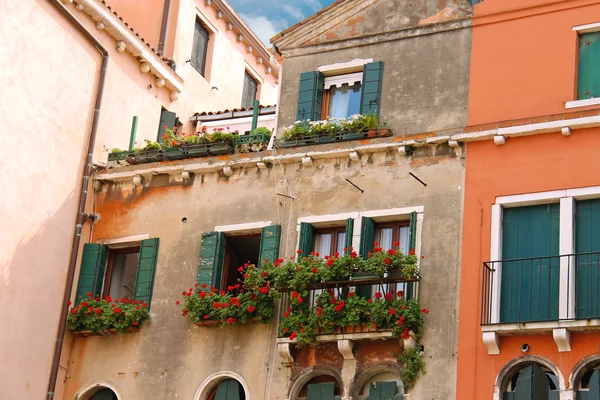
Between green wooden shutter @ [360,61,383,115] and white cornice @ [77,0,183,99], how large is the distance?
542 centimetres

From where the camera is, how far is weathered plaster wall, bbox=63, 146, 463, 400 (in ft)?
67.4

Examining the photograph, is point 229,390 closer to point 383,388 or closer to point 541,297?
point 383,388

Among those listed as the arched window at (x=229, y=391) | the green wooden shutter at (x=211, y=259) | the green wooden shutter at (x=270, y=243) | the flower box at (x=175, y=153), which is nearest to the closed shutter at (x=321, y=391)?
the arched window at (x=229, y=391)

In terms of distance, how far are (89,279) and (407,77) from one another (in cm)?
671

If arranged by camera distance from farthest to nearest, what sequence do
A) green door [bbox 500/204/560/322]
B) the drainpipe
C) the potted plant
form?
the drainpipe, the potted plant, green door [bbox 500/204/560/322]

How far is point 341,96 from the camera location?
76.9 ft

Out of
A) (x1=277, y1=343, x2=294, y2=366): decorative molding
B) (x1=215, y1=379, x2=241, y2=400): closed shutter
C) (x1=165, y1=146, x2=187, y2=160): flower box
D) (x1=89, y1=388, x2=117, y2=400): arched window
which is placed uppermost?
(x1=165, y1=146, x2=187, y2=160): flower box

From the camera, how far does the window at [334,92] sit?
22.8 meters

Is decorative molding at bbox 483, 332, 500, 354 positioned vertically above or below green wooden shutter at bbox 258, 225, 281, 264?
below

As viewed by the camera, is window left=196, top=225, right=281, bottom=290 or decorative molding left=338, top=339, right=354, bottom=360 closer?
decorative molding left=338, top=339, right=354, bottom=360

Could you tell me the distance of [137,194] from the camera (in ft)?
79.2

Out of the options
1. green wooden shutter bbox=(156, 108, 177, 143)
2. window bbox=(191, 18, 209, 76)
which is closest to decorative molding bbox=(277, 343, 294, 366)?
green wooden shutter bbox=(156, 108, 177, 143)

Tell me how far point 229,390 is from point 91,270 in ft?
12.5

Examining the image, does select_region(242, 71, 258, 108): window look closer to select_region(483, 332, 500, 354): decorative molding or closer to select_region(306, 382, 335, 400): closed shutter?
select_region(306, 382, 335, 400): closed shutter
